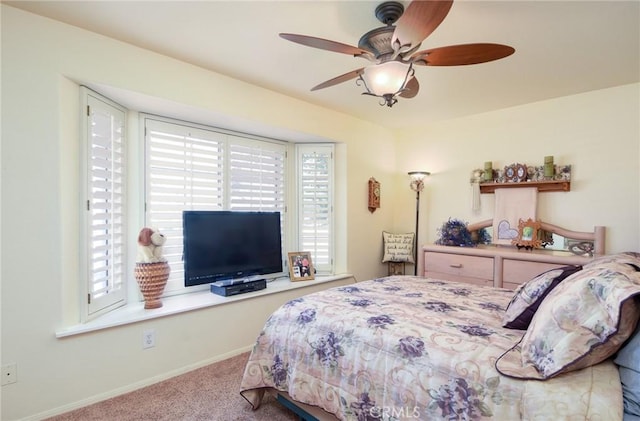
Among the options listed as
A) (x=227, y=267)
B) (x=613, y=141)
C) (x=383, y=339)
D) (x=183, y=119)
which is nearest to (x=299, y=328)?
(x=383, y=339)

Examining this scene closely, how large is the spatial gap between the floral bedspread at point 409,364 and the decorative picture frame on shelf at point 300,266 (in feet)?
4.50

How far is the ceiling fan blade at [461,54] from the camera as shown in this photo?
62.4 inches

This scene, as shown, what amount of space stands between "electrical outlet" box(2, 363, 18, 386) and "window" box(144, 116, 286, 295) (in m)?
1.11

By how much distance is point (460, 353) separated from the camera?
1305 mm

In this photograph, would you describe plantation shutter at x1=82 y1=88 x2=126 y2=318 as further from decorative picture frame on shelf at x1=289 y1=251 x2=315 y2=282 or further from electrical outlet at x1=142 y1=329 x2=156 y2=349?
decorative picture frame on shelf at x1=289 y1=251 x2=315 y2=282

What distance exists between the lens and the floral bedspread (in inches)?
43.1

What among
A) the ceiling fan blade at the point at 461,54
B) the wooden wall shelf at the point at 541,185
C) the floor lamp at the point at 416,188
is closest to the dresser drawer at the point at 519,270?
the wooden wall shelf at the point at 541,185

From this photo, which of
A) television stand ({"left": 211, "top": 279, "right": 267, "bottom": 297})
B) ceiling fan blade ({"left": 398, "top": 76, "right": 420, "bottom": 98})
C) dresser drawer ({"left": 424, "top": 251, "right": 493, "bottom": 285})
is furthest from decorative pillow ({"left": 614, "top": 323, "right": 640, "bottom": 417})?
television stand ({"left": 211, "top": 279, "right": 267, "bottom": 297})

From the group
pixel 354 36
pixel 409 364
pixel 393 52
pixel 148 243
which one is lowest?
pixel 409 364

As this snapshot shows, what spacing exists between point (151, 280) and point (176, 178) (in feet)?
3.09

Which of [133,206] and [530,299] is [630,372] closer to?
[530,299]

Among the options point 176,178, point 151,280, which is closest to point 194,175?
point 176,178

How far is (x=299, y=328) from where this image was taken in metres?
1.85

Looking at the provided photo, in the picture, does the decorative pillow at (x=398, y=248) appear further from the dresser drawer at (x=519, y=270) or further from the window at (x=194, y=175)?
the window at (x=194, y=175)
